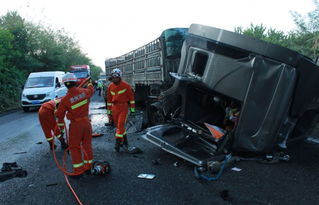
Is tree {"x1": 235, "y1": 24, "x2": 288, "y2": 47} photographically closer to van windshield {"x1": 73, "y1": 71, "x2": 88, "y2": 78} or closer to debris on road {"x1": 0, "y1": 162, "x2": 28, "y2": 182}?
van windshield {"x1": 73, "y1": 71, "x2": 88, "y2": 78}

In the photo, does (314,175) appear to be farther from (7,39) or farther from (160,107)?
(7,39)

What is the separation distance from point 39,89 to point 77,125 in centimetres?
1050

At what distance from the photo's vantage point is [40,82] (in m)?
14.0

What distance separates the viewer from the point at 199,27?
4469mm

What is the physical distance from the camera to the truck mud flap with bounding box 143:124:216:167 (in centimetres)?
417

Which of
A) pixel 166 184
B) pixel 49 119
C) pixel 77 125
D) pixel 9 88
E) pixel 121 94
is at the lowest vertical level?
pixel 9 88

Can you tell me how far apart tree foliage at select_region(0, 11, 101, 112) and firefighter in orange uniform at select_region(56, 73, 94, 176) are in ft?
46.2

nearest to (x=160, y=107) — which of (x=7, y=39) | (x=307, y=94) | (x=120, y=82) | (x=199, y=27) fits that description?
(x=120, y=82)

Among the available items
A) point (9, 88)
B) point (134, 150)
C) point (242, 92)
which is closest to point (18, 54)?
point (9, 88)

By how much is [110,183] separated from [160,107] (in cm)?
237

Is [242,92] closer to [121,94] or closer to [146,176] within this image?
[146,176]

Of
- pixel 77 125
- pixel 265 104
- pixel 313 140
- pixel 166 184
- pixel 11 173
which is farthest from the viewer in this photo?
pixel 313 140

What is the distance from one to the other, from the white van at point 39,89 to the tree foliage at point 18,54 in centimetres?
353

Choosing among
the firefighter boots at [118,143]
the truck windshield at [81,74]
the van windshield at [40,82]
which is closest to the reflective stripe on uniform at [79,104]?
the firefighter boots at [118,143]
